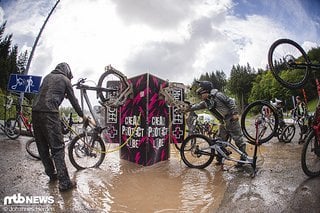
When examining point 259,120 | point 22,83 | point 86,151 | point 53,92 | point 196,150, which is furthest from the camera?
point 196,150

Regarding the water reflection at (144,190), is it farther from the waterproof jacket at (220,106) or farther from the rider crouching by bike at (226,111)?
the waterproof jacket at (220,106)

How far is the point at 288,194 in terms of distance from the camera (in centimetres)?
245

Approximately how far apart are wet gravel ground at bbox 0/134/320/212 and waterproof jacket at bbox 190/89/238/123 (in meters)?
1.07

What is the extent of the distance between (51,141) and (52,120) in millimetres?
258

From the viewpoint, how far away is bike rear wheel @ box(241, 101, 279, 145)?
240 cm

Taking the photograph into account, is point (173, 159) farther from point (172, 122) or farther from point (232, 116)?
point (232, 116)

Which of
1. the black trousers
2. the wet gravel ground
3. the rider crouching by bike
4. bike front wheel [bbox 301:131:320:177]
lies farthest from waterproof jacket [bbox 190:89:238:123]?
the black trousers

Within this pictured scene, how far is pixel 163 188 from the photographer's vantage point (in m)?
3.10

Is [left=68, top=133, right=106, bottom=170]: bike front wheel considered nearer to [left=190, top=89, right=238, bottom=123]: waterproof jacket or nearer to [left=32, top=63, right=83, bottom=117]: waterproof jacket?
[left=32, top=63, right=83, bottom=117]: waterproof jacket

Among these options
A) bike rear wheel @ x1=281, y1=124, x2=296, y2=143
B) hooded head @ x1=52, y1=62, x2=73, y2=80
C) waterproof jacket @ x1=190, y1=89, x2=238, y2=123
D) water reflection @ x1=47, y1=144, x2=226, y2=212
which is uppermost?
hooded head @ x1=52, y1=62, x2=73, y2=80
